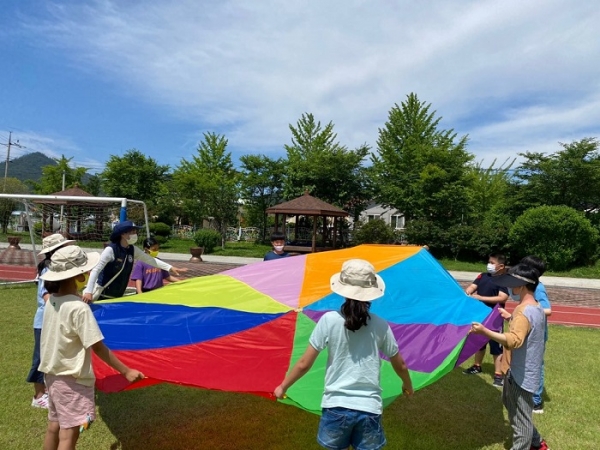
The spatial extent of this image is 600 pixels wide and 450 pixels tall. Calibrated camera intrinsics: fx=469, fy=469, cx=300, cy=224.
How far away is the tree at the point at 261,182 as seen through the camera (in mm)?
31328

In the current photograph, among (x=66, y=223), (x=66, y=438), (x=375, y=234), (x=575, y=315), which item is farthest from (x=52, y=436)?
(x=375, y=234)

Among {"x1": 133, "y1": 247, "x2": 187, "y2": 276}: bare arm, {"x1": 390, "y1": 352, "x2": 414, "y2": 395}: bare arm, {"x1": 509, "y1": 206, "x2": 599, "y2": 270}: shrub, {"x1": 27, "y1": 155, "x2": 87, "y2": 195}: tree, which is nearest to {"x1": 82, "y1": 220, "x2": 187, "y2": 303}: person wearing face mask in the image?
{"x1": 133, "y1": 247, "x2": 187, "y2": 276}: bare arm

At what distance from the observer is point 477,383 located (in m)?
5.59

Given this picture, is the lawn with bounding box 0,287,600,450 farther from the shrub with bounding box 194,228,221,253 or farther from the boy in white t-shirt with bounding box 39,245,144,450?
the shrub with bounding box 194,228,221,253

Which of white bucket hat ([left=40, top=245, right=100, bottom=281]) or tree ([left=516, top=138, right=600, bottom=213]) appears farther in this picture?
tree ([left=516, top=138, right=600, bottom=213])

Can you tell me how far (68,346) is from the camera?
274 cm

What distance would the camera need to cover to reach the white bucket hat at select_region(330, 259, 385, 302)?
8.12ft

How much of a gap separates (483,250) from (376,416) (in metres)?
23.2

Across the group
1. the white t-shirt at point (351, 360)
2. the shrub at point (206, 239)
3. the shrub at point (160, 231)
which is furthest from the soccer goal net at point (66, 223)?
the white t-shirt at point (351, 360)

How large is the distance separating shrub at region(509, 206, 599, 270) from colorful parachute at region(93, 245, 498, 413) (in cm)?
1952

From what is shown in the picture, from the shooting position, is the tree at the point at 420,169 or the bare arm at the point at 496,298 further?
the tree at the point at 420,169

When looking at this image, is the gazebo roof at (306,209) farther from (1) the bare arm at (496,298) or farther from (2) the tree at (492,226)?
(1) the bare arm at (496,298)

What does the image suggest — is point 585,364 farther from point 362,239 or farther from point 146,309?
point 362,239

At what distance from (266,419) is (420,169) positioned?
999 inches
